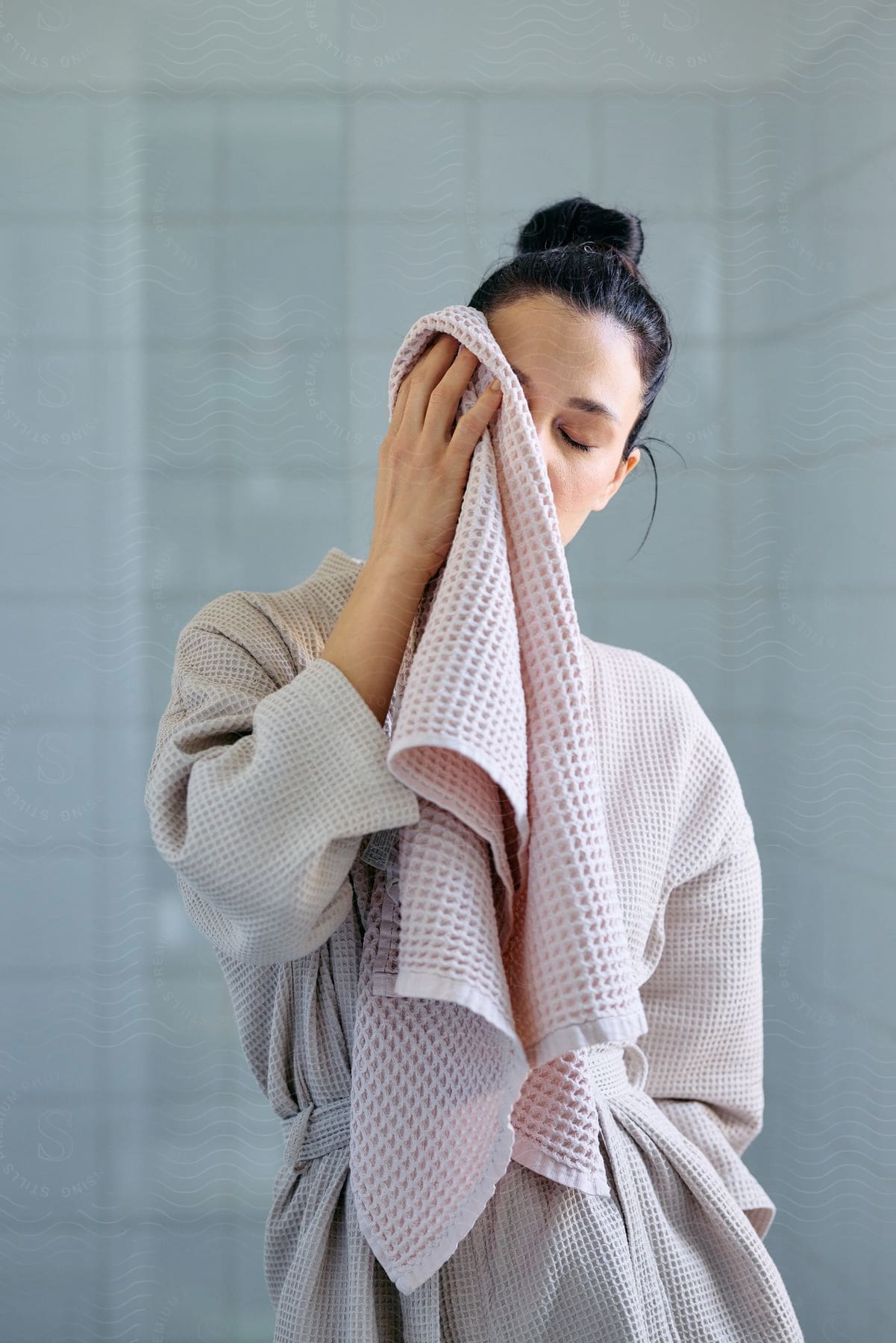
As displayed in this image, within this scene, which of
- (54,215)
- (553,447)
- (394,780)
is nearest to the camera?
(394,780)

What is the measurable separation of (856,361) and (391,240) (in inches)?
19.3

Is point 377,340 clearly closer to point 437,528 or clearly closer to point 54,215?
point 54,215

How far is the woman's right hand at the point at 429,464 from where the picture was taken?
2.04 feet

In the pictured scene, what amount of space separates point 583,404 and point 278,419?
0.55 meters

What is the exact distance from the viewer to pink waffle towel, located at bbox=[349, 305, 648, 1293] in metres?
0.55

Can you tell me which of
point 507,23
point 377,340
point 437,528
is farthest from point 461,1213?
point 507,23

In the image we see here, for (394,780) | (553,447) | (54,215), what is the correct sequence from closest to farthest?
(394,780) → (553,447) → (54,215)

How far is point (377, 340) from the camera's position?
118 centimetres

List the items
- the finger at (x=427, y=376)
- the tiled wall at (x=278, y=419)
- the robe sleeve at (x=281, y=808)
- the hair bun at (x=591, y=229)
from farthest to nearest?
the tiled wall at (x=278, y=419) → the hair bun at (x=591, y=229) → the finger at (x=427, y=376) → the robe sleeve at (x=281, y=808)

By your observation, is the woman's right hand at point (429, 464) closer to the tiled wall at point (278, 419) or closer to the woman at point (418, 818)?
the woman at point (418, 818)

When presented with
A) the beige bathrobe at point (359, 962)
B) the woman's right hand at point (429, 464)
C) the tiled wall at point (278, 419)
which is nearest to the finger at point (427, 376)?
the woman's right hand at point (429, 464)

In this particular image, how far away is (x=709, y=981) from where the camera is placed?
82 centimetres
